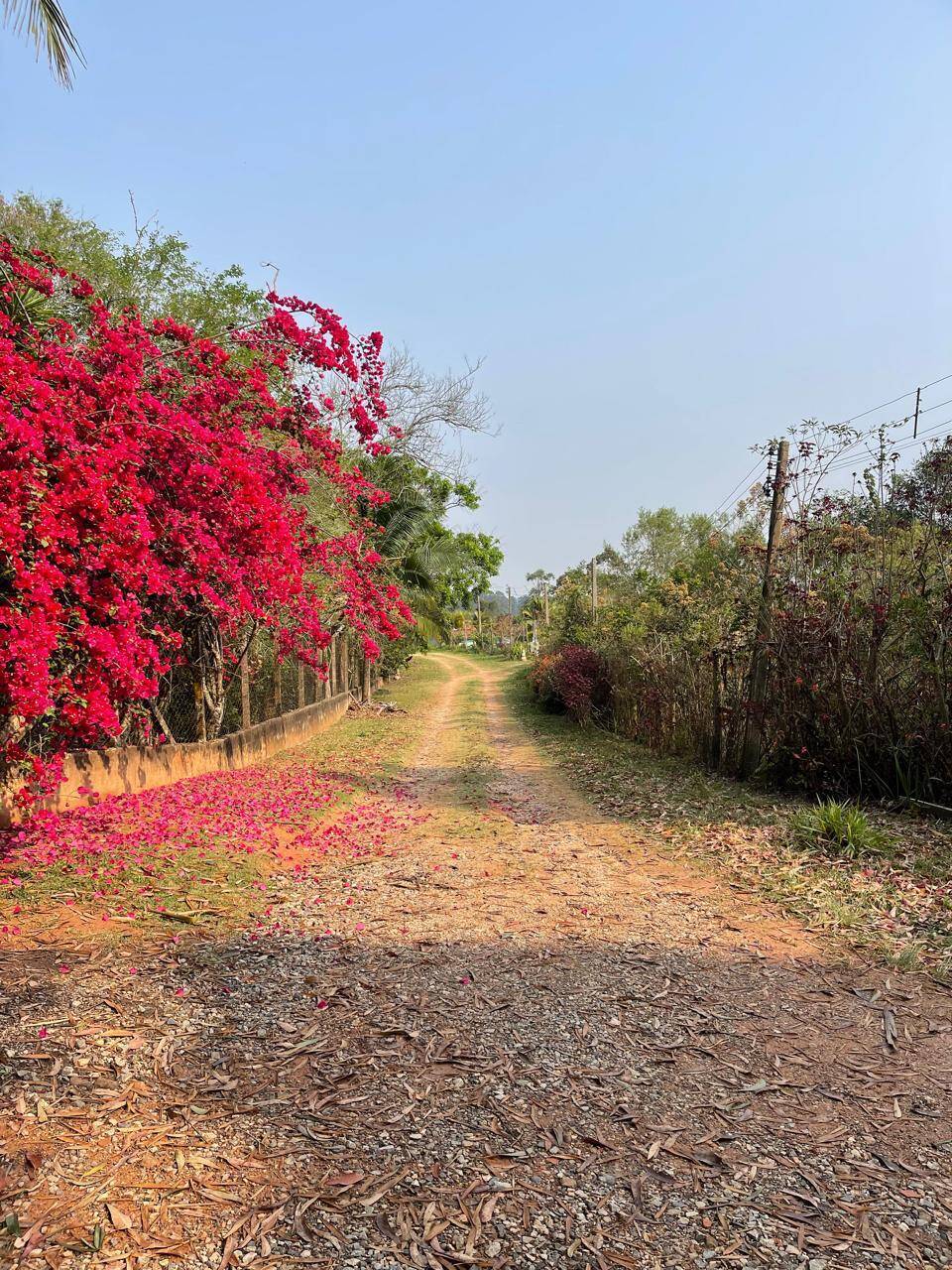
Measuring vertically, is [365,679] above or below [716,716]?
below

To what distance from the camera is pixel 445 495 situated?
911 inches

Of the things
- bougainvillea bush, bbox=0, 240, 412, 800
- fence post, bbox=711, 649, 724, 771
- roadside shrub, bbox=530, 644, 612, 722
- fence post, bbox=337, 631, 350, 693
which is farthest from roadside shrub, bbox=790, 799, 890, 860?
fence post, bbox=337, 631, 350, 693

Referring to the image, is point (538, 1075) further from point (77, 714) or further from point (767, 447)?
point (767, 447)

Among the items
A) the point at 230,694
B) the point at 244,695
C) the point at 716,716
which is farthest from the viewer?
the point at 230,694

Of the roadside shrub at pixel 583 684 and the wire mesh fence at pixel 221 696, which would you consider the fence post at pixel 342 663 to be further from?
the roadside shrub at pixel 583 684

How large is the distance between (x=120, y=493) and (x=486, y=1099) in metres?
3.71

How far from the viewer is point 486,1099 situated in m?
2.61

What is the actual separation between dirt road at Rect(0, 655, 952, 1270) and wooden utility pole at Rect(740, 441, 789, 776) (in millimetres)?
3391

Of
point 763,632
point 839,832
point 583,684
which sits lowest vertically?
point 839,832

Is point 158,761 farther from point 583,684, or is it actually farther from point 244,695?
point 583,684

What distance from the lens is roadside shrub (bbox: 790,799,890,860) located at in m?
5.40

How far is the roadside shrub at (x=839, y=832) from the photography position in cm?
540

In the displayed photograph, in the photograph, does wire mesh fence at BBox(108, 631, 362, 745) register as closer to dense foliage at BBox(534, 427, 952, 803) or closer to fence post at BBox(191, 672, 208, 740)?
fence post at BBox(191, 672, 208, 740)

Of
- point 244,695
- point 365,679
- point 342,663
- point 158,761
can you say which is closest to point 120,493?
point 158,761
